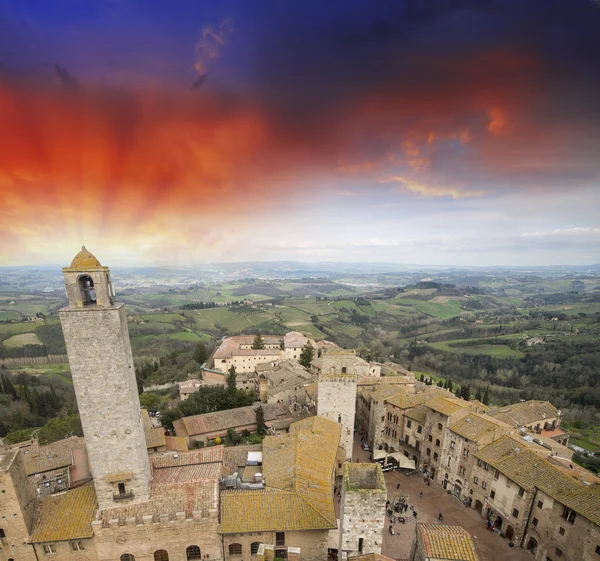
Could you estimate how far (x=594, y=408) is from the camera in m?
65.8

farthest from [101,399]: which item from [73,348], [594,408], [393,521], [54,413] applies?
[594,408]

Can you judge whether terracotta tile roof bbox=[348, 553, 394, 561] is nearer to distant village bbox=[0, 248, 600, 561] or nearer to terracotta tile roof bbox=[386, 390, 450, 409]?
distant village bbox=[0, 248, 600, 561]

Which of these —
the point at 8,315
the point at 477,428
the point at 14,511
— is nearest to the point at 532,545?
the point at 477,428

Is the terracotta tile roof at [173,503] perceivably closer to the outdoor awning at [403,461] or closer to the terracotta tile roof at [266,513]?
the terracotta tile roof at [266,513]

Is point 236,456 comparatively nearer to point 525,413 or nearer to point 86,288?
point 86,288

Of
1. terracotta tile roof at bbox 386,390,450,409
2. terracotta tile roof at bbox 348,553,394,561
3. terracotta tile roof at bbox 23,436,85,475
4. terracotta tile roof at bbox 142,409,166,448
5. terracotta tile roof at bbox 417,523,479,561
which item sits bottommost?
terracotta tile roof at bbox 386,390,450,409

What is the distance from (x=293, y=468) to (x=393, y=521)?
1236cm

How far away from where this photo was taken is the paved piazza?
2781 cm

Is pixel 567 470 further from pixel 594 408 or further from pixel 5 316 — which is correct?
pixel 5 316

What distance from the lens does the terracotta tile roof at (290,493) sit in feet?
76.4

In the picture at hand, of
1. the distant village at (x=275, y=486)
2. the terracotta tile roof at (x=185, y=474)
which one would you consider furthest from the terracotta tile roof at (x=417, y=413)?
the terracotta tile roof at (x=185, y=474)

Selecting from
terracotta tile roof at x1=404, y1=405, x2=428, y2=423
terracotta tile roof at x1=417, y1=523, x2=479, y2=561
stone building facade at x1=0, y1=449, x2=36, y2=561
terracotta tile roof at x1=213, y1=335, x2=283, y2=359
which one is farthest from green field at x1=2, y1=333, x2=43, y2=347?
terracotta tile roof at x1=417, y1=523, x2=479, y2=561

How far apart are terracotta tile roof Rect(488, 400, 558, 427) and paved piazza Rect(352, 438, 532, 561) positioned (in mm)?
14938

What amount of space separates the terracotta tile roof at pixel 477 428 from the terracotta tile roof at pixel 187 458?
25488mm
